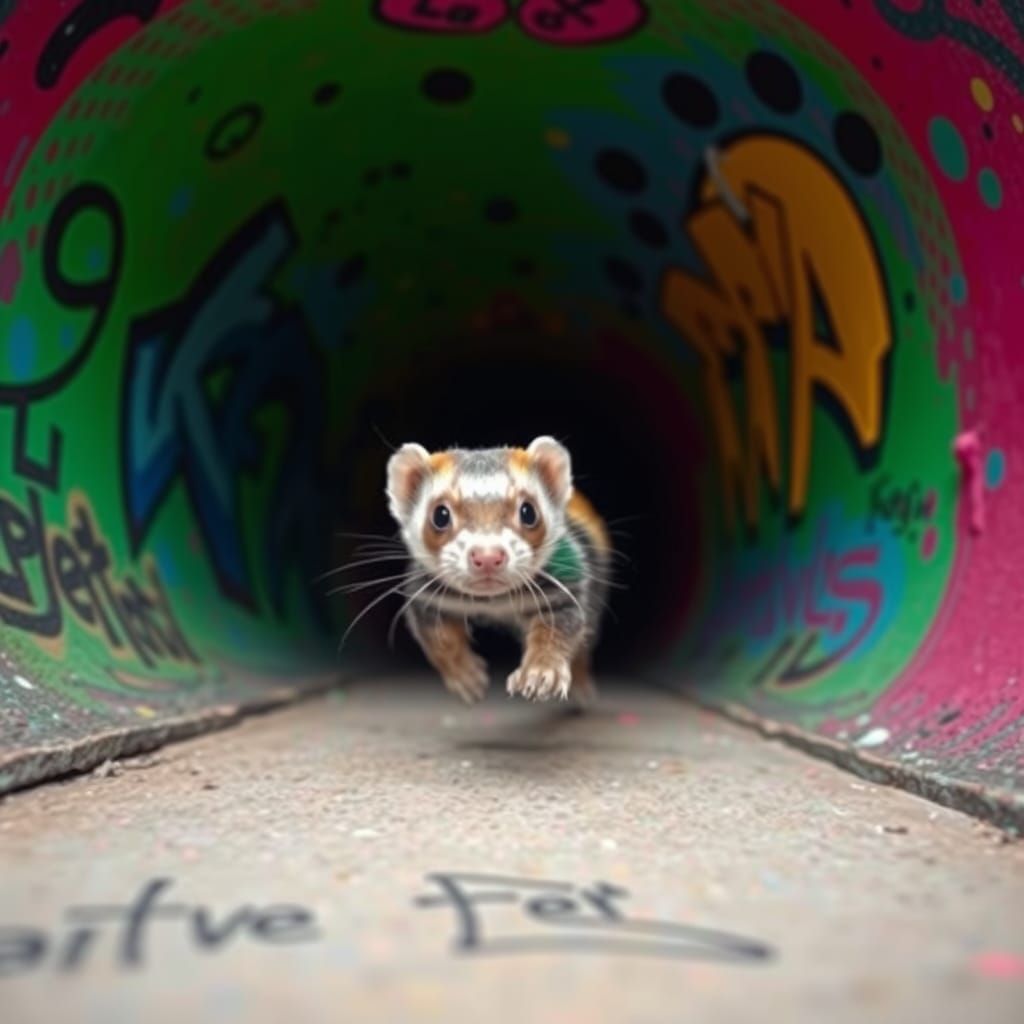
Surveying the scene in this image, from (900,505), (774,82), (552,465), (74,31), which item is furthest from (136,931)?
(774,82)

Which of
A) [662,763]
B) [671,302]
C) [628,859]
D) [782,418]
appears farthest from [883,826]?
[671,302]

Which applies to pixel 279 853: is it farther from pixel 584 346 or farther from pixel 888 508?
pixel 584 346

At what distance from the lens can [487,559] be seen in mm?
5145

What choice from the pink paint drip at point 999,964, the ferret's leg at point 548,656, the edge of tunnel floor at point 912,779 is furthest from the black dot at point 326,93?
the pink paint drip at point 999,964

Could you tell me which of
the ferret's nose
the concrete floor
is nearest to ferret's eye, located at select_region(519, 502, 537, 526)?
the ferret's nose

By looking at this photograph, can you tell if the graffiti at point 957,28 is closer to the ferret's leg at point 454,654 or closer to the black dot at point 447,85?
the black dot at point 447,85

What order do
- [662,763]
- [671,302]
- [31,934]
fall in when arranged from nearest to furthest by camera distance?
1. [31,934]
2. [662,763]
3. [671,302]

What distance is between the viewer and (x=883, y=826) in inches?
177

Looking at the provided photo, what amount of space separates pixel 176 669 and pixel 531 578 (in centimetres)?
300

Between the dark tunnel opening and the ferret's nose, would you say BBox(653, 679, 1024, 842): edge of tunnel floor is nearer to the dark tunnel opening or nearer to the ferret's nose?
the ferret's nose

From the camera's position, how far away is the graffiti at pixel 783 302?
24.7 ft

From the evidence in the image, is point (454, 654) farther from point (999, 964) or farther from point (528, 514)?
point (999, 964)

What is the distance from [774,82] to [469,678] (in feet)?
12.6

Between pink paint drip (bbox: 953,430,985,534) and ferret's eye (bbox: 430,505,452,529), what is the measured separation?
281cm
